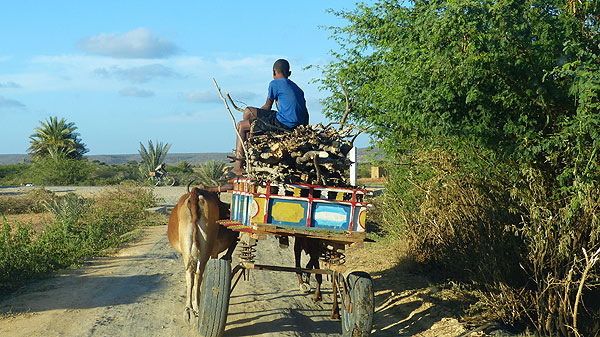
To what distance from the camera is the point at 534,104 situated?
259 inches

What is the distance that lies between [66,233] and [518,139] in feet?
31.5

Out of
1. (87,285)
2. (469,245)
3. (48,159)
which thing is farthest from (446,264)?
(48,159)

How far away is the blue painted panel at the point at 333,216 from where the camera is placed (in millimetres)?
6109

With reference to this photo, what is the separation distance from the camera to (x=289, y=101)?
24.5ft

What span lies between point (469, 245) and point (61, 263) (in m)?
6.94

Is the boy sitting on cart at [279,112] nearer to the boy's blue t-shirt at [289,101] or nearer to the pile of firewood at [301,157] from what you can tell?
the boy's blue t-shirt at [289,101]

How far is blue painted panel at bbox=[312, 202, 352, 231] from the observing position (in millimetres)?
6109

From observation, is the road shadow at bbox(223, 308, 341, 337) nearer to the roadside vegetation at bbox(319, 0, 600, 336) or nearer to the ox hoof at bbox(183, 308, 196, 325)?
the ox hoof at bbox(183, 308, 196, 325)

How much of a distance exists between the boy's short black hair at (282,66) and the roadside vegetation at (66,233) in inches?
194

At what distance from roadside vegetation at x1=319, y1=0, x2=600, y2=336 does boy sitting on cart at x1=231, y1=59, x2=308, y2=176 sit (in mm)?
1290

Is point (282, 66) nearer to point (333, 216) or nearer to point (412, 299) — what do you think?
point (333, 216)

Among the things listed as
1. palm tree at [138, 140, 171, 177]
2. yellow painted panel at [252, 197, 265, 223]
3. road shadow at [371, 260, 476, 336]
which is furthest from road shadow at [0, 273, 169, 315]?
palm tree at [138, 140, 171, 177]

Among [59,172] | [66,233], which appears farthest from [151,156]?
[66,233]

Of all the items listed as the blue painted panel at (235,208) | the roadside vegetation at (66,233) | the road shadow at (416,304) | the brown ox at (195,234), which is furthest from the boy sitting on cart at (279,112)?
the roadside vegetation at (66,233)
